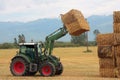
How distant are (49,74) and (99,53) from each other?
136 inches

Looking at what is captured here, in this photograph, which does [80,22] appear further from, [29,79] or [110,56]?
[29,79]

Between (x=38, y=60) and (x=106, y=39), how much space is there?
478 centimetres

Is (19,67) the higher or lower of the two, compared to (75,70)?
higher

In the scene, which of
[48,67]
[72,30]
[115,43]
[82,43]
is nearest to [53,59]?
[48,67]

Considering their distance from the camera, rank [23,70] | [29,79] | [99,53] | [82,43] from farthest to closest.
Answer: [82,43] < [23,70] < [99,53] < [29,79]

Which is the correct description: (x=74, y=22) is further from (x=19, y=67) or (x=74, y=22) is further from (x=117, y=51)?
(x=19, y=67)

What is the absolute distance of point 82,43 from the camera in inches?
5792

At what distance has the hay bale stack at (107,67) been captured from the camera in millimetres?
25375

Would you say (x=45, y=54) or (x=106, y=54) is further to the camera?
(x=45, y=54)

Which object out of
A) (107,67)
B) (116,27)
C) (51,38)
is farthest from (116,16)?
(51,38)

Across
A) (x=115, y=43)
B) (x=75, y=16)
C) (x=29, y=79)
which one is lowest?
(x=29, y=79)

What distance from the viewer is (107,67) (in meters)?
25.6

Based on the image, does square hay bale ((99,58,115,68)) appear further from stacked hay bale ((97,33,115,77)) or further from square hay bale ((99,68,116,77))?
square hay bale ((99,68,116,77))

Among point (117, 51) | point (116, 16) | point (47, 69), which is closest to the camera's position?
point (117, 51)
